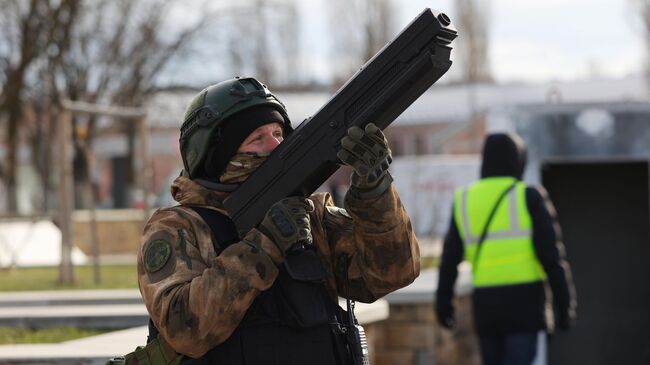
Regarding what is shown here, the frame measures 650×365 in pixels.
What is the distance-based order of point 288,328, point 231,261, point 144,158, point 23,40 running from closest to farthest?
point 231,261 → point 288,328 → point 144,158 → point 23,40

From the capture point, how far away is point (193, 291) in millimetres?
3619

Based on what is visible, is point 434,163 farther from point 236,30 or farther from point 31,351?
point 31,351

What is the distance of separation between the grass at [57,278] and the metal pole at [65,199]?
15cm

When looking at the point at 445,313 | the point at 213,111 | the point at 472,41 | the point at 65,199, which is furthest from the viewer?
the point at 472,41

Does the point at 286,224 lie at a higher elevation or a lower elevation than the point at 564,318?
higher

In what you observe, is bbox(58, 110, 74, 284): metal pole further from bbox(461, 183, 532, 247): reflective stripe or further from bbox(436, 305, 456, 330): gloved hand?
bbox(461, 183, 532, 247): reflective stripe

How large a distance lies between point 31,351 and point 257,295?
310 centimetres

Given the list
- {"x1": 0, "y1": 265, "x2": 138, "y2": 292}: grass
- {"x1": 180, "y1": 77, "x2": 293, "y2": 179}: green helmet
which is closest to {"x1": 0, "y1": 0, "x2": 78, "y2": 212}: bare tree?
{"x1": 0, "y1": 265, "x2": 138, "y2": 292}: grass

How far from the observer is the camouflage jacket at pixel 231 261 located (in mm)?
3619

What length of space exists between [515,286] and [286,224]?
435cm

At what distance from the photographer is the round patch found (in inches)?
147

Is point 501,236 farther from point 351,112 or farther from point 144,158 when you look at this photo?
point 144,158

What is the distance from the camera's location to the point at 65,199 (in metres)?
13.5

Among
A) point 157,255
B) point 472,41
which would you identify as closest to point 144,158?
point 157,255
